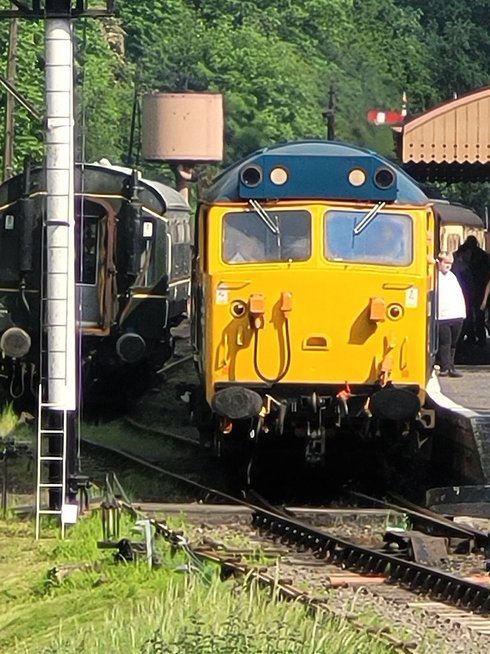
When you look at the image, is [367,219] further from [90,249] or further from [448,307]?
[90,249]

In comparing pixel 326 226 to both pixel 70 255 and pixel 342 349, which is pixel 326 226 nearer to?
pixel 342 349

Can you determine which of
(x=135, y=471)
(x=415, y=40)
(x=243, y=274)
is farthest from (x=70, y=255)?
(x=415, y=40)

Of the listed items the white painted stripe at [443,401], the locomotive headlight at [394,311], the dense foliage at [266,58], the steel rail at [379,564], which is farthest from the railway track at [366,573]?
the dense foliage at [266,58]

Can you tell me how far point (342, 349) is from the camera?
15.0 m

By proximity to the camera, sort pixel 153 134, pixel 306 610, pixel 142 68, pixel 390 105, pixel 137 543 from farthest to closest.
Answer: pixel 142 68
pixel 390 105
pixel 153 134
pixel 137 543
pixel 306 610

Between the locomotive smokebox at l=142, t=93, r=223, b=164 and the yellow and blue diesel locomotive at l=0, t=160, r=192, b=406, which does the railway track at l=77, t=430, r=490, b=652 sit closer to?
the yellow and blue diesel locomotive at l=0, t=160, r=192, b=406

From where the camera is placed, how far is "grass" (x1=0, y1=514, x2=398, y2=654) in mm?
8297

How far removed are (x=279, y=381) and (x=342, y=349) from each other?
583 mm

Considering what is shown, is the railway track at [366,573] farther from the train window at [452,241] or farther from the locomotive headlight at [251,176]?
the train window at [452,241]

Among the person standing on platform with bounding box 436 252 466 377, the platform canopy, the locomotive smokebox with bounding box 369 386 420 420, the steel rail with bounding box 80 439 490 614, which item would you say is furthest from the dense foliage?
the steel rail with bounding box 80 439 490 614

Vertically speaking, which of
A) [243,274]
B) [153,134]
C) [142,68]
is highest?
[142,68]

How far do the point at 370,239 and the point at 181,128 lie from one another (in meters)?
27.7

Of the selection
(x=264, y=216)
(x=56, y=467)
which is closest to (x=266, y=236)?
(x=264, y=216)

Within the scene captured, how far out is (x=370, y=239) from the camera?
15.3 meters
